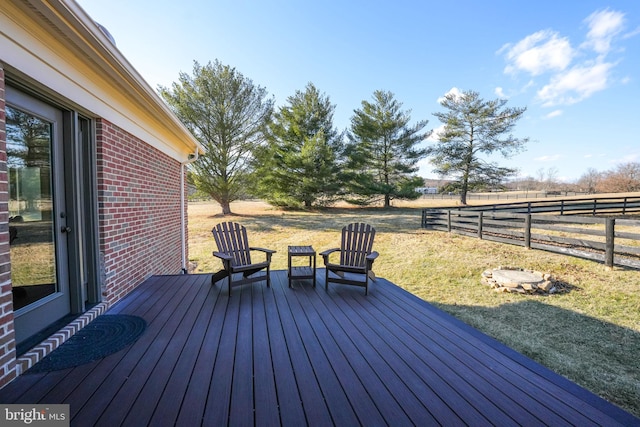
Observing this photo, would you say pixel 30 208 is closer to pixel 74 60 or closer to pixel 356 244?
pixel 74 60

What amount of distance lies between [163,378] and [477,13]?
988 cm

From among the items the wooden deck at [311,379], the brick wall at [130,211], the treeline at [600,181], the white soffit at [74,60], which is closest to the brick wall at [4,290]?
the wooden deck at [311,379]

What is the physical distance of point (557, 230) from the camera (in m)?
5.70

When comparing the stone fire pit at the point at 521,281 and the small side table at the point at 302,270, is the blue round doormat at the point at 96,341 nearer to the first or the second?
the small side table at the point at 302,270

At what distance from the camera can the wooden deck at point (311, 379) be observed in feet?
4.53

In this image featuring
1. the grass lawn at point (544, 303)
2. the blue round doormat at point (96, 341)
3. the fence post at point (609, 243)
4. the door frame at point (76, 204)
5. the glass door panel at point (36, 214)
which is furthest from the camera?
the fence post at point (609, 243)

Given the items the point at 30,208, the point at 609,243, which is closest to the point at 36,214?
the point at 30,208

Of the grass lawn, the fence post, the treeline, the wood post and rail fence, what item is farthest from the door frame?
the treeline

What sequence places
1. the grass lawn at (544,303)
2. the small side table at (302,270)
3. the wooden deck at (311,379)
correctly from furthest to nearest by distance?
the small side table at (302,270) → the grass lawn at (544,303) → the wooden deck at (311,379)

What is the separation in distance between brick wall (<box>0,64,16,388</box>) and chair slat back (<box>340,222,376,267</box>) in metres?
3.26

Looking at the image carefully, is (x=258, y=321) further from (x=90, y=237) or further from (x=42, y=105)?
(x=42, y=105)

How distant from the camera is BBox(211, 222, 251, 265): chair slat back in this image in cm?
375

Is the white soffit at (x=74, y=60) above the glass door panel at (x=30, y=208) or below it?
above

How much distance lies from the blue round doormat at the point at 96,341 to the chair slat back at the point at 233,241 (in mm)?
1388
